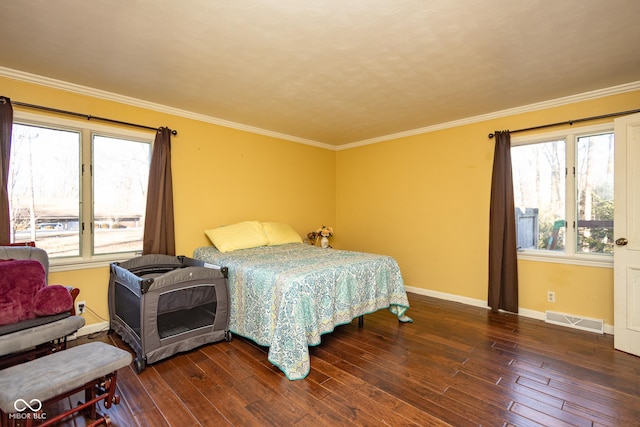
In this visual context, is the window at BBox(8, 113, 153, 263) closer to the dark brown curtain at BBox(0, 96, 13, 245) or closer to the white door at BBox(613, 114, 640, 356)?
the dark brown curtain at BBox(0, 96, 13, 245)

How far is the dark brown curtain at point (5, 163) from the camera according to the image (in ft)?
8.46

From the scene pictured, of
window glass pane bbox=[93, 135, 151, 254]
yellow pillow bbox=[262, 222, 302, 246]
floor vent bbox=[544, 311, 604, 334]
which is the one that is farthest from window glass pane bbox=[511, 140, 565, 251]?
window glass pane bbox=[93, 135, 151, 254]

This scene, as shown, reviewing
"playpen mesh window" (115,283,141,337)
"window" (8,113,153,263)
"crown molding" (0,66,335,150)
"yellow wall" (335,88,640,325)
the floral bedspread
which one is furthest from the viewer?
"yellow wall" (335,88,640,325)

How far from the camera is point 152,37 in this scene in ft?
7.19

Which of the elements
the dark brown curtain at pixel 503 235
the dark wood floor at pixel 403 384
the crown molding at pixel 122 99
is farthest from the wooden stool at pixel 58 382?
the dark brown curtain at pixel 503 235

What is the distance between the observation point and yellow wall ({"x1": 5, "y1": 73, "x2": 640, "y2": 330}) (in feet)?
10.6

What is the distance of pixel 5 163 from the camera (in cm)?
260

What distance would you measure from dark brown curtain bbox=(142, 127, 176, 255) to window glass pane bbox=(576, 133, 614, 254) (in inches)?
182

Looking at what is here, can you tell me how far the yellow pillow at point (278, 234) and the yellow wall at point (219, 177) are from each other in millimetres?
382

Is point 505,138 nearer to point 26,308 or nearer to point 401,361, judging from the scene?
point 401,361

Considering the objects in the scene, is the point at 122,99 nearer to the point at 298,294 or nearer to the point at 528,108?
the point at 298,294

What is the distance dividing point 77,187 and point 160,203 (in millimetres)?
767

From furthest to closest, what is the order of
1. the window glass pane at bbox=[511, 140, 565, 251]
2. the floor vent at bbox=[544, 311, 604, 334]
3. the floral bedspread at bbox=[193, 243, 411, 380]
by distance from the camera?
the window glass pane at bbox=[511, 140, 565, 251], the floor vent at bbox=[544, 311, 604, 334], the floral bedspread at bbox=[193, 243, 411, 380]

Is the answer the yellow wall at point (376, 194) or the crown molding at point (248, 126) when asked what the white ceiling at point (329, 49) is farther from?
the yellow wall at point (376, 194)
